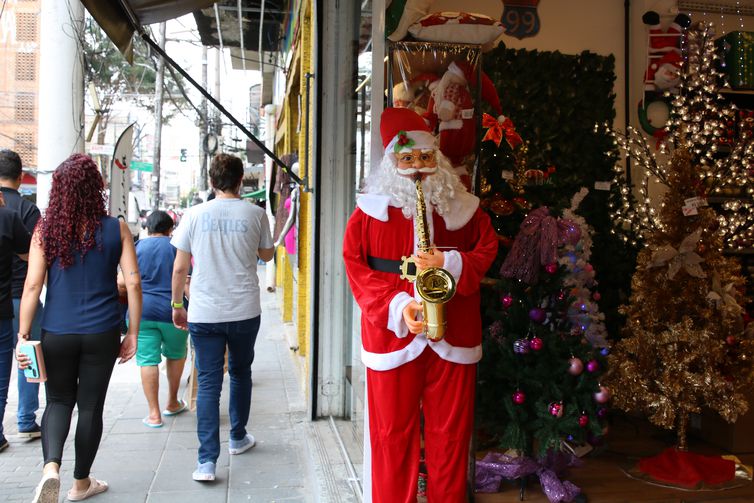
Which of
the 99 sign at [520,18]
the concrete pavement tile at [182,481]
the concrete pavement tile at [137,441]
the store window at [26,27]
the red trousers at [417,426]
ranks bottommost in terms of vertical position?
the concrete pavement tile at [182,481]

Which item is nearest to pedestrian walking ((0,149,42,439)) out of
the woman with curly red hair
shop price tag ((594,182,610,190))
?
the woman with curly red hair

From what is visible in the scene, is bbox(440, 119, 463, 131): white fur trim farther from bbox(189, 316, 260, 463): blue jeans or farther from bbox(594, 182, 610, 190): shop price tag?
bbox(594, 182, 610, 190): shop price tag

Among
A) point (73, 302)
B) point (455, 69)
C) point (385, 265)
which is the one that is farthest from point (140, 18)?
point (385, 265)

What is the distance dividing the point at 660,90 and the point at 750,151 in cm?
88

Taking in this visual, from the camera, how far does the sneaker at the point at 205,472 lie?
12.9 ft

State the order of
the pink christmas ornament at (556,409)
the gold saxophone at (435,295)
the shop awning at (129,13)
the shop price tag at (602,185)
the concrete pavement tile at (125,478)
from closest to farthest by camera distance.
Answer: the gold saxophone at (435,295) < the pink christmas ornament at (556,409) < the shop awning at (129,13) < the concrete pavement tile at (125,478) < the shop price tag at (602,185)

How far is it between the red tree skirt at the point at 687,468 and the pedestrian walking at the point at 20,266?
4156 millimetres

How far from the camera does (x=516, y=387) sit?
3.23m

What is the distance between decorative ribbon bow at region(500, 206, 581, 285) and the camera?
10.7ft

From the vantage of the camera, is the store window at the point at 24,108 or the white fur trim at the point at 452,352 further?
the store window at the point at 24,108

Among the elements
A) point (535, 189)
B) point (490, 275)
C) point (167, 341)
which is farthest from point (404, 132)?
point (167, 341)

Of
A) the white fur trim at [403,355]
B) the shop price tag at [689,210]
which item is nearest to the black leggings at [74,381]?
the white fur trim at [403,355]

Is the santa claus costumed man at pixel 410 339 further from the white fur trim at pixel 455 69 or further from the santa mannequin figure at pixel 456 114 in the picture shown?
the white fur trim at pixel 455 69

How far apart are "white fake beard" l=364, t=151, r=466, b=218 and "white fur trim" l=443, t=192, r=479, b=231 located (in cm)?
2
